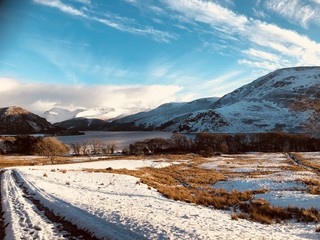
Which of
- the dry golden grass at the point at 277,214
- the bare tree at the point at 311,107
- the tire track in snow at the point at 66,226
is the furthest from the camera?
the bare tree at the point at 311,107

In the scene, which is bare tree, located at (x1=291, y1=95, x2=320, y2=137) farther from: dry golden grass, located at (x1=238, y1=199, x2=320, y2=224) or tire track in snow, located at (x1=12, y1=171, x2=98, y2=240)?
tire track in snow, located at (x1=12, y1=171, x2=98, y2=240)

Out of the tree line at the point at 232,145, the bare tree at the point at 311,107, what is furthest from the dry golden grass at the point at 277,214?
the tree line at the point at 232,145

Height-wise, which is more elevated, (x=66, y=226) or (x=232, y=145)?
(x=66, y=226)

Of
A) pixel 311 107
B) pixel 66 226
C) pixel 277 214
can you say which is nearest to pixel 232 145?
pixel 311 107

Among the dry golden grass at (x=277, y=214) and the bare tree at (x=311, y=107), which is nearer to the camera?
the dry golden grass at (x=277, y=214)

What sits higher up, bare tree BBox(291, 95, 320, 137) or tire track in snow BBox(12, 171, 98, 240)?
bare tree BBox(291, 95, 320, 137)

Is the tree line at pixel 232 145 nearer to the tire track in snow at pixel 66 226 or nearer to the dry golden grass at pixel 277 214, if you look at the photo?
the dry golden grass at pixel 277 214

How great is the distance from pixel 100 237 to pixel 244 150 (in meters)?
150

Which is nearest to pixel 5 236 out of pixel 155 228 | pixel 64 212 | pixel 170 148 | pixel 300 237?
pixel 64 212

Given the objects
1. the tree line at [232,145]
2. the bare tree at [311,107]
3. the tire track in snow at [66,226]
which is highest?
the bare tree at [311,107]

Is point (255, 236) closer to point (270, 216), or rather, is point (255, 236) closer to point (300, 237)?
point (300, 237)

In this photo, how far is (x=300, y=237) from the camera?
40.7 feet

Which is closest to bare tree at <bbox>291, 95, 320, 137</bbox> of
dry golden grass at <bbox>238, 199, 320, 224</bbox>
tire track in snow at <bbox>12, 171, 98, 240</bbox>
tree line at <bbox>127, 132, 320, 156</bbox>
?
dry golden grass at <bbox>238, 199, 320, 224</bbox>

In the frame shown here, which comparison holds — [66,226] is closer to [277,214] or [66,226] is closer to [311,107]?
[277,214]
